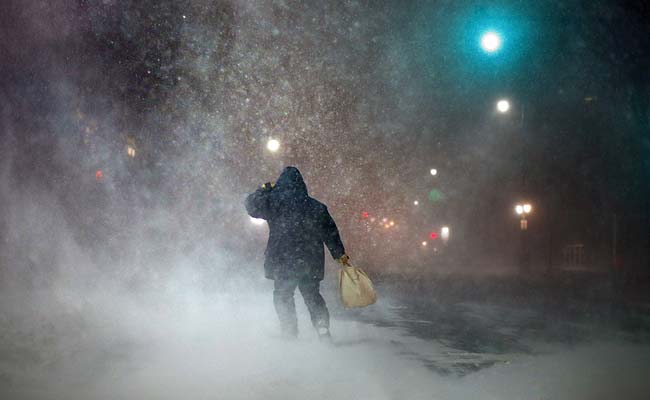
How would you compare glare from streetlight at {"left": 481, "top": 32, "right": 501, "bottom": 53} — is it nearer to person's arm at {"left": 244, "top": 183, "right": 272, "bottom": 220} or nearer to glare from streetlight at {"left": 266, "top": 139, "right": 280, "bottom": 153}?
person's arm at {"left": 244, "top": 183, "right": 272, "bottom": 220}

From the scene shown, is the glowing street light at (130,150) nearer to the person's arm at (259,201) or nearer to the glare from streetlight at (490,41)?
the glare from streetlight at (490,41)

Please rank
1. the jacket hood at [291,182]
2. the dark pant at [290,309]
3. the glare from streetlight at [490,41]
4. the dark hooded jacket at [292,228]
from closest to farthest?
the dark pant at [290,309]
the dark hooded jacket at [292,228]
the jacket hood at [291,182]
the glare from streetlight at [490,41]

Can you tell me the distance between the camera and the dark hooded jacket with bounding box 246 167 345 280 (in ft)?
18.7

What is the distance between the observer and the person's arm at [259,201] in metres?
5.67

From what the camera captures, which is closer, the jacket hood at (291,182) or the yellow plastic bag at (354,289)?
the yellow plastic bag at (354,289)

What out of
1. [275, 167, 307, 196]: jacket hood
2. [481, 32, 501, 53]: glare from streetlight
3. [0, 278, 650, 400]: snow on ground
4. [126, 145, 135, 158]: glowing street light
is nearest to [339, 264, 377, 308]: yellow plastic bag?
[0, 278, 650, 400]: snow on ground

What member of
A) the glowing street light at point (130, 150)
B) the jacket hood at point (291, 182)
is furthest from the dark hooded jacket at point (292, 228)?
the glowing street light at point (130, 150)

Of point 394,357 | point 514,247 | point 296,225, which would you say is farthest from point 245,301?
point 514,247

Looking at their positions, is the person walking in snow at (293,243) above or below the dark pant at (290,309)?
above

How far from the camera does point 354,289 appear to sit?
18.6ft

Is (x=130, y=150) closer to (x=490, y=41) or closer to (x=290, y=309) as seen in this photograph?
(x=490, y=41)

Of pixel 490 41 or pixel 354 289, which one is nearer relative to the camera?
pixel 354 289

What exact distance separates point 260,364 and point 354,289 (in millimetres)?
1469

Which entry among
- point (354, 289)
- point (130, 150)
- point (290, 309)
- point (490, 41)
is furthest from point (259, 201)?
point (130, 150)
